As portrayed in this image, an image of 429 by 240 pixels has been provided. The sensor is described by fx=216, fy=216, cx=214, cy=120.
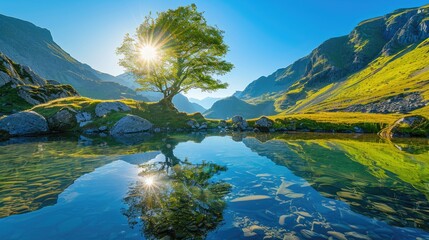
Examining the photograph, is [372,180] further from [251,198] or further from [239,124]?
[239,124]

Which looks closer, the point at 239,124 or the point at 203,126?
the point at 203,126

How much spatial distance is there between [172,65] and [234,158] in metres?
36.5

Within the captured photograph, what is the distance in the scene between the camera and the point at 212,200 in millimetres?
8711

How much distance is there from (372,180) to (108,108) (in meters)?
45.0

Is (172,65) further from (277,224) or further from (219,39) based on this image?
(277,224)

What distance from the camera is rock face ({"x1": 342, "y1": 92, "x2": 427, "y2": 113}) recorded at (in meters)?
123

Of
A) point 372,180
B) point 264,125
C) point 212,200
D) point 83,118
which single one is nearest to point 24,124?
point 83,118

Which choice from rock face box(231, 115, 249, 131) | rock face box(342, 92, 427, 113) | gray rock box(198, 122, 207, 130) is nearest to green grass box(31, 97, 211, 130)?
gray rock box(198, 122, 207, 130)

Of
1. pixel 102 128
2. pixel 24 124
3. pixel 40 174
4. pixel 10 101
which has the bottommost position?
pixel 40 174

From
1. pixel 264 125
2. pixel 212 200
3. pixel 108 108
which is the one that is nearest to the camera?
pixel 212 200

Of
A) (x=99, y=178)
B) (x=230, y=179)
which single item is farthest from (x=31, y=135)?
(x=230, y=179)

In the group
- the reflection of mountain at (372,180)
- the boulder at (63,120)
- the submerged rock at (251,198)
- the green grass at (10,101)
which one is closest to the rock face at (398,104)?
the reflection of mountain at (372,180)

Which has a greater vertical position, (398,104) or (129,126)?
(398,104)

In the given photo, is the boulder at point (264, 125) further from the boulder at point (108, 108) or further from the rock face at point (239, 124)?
the boulder at point (108, 108)
